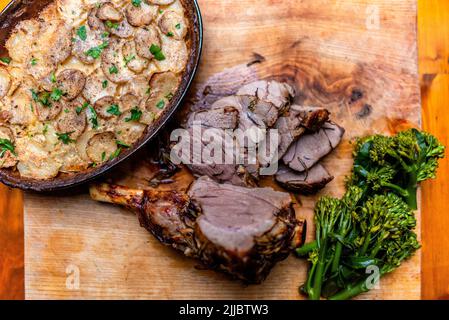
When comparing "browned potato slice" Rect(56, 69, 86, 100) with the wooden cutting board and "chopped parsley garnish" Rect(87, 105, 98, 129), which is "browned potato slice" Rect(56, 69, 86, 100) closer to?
"chopped parsley garnish" Rect(87, 105, 98, 129)

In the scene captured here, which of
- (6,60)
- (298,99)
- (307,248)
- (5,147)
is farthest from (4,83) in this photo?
(307,248)

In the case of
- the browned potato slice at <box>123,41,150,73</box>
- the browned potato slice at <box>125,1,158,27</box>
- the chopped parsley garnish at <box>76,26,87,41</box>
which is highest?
the browned potato slice at <box>125,1,158,27</box>

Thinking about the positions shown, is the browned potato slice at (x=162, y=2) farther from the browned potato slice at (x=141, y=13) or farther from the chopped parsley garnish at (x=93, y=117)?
the chopped parsley garnish at (x=93, y=117)

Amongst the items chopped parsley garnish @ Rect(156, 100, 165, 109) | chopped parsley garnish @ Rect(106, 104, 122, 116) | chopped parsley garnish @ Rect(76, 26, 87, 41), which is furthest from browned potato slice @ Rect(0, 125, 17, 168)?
chopped parsley garnish @ Rect(156, 100, 165, 109)

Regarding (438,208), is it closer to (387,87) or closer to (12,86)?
(387,87)

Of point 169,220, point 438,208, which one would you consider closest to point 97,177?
point 169,220

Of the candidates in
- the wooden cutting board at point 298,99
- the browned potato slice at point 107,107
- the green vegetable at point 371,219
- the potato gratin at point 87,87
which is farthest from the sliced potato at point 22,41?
the green vegetable at point 371,219

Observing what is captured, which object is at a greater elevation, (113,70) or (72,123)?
(113,70)

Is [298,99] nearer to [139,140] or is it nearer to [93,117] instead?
[139,140]
